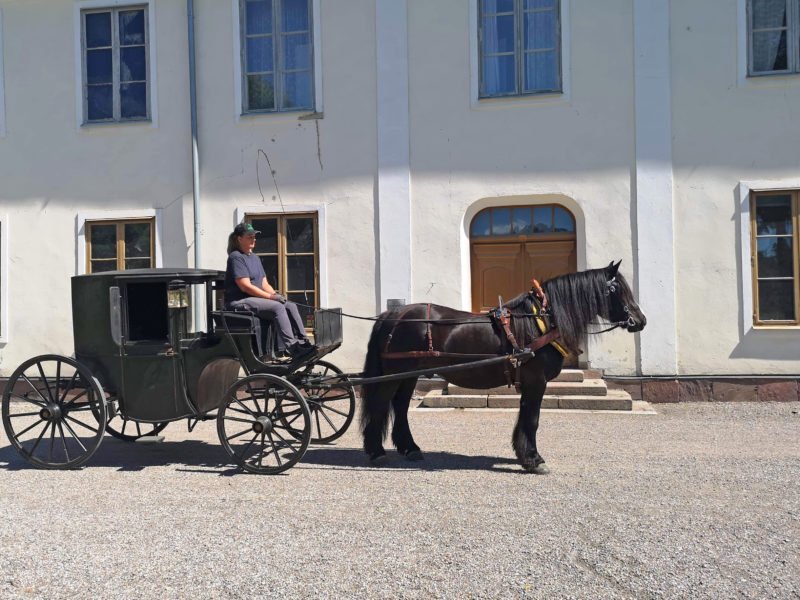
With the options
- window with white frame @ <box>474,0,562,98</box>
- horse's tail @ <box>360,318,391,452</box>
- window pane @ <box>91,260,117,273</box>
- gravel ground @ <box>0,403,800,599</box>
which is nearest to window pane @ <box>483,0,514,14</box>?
window with white frame @ <box>474,0,562,98</box>

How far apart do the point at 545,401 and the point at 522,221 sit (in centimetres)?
263

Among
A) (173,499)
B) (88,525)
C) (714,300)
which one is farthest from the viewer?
(714,300)

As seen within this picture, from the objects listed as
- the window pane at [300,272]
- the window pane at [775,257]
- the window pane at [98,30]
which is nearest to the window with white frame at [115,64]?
the window pane at [98,30]

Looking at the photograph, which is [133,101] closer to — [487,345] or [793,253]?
[487,345]

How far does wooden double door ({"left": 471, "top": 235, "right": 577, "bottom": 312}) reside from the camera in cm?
1062

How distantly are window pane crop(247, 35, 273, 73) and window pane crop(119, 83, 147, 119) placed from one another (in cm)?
163

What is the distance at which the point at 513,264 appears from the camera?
10.7m

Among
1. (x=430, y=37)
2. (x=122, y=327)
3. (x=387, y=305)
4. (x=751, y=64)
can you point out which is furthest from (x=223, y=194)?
(x=751, y=64)

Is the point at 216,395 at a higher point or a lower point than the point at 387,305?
lower

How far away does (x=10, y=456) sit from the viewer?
7.34 meters

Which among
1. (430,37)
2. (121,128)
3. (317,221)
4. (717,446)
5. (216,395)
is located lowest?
(717,446)

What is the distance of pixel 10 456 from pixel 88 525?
2.80m

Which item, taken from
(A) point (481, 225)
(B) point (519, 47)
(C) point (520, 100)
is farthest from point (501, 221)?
(B) point (519, 47)

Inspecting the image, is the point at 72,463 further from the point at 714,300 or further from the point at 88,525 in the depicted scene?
the point at 714,300
